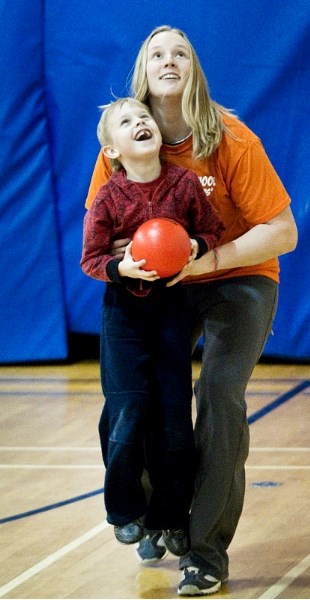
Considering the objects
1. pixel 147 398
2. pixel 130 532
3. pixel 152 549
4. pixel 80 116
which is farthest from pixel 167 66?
pixel 80 116

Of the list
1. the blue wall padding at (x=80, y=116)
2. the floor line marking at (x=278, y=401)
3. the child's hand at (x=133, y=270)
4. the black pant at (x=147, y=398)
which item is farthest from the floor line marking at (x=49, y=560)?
the blue wall padding at (x=80, y=116)

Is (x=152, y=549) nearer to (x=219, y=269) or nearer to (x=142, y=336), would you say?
(x=142, y=336)

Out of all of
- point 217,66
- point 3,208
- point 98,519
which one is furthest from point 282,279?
point 98,519

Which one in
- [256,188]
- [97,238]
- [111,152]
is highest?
[111,152]

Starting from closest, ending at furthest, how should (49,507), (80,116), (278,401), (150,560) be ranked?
(150,560)
(49,507)
(278,401)
(80,116)

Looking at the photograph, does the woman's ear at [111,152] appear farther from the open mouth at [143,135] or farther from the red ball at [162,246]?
the red ball at [162,246]

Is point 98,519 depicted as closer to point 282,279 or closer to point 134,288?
point 134,288

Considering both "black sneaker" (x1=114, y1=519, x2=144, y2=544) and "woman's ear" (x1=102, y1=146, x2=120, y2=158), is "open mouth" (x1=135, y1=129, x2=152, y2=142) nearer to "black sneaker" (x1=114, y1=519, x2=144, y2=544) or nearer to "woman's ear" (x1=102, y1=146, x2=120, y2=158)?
"woman's ear" (x1=102, y1=146, x2=120, y2=158)

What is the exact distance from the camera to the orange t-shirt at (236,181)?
3254 millimetres

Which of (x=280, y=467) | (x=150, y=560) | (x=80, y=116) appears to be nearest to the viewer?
(x=150, y=560)

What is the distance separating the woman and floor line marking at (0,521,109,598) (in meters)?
0.43

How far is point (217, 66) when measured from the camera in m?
6.08

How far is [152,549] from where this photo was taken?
3449mm

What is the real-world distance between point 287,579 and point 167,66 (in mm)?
1414
